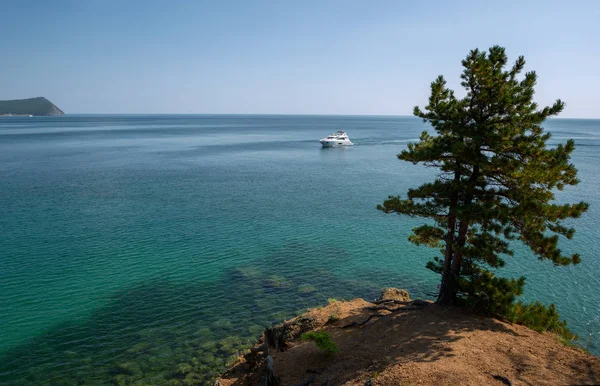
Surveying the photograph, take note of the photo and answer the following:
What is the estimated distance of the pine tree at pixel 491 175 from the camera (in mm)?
15867

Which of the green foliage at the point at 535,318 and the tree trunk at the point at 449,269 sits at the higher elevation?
the tree trunk at the point at 449,269

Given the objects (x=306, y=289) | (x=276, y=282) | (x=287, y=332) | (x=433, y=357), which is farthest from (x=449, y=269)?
(x=276, y=282)

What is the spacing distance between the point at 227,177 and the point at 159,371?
188ft

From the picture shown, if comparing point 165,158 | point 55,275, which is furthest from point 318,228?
point 165,158

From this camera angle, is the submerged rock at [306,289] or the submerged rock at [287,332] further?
the submerged rock at [306,289]

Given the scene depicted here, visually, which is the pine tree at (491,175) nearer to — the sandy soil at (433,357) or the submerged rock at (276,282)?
the sandy soil at (433,357)

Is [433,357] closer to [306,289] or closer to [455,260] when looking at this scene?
[455,260]

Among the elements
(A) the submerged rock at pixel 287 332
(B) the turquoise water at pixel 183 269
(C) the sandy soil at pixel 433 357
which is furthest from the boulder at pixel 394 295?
(A) the submerged rock at pixel 287 332

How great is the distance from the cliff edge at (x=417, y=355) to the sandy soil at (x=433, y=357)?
0.02m

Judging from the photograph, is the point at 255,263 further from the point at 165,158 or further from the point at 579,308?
the point at 165,158

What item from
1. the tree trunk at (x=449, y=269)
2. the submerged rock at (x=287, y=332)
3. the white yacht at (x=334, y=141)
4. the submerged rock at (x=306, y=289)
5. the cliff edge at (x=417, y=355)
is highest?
the white yacht at (x=334, y=141)

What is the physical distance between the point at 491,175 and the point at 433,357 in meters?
8.99

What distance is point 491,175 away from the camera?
17875mm

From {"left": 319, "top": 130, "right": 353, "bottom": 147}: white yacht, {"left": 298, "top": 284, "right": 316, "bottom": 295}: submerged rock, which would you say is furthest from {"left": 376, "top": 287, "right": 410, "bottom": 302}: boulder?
{"left": 319, "top": 130, "right": 353, "bottom": 147}: white yacht
